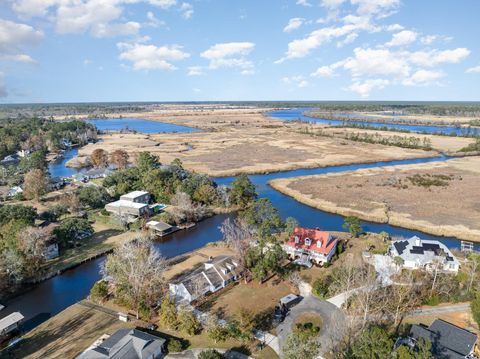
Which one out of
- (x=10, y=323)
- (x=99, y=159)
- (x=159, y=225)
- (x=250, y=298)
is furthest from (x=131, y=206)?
(x=99, y=159)

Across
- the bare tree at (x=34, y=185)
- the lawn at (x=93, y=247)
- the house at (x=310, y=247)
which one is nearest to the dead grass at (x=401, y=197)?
the house at (x=310, y=247)

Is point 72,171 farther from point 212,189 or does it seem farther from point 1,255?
point 1,255

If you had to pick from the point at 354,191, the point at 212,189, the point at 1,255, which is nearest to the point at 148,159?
the point at 212,189

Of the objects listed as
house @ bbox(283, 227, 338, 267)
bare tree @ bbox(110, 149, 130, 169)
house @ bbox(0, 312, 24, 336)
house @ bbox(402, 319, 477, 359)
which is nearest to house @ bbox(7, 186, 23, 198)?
bare tree @ bbox(110, 149, 130, 169)

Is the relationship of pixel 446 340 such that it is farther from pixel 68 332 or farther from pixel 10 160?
pixel 10 160

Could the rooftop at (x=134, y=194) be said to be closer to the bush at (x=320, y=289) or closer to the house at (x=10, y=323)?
the house at (x=10, y=323)
